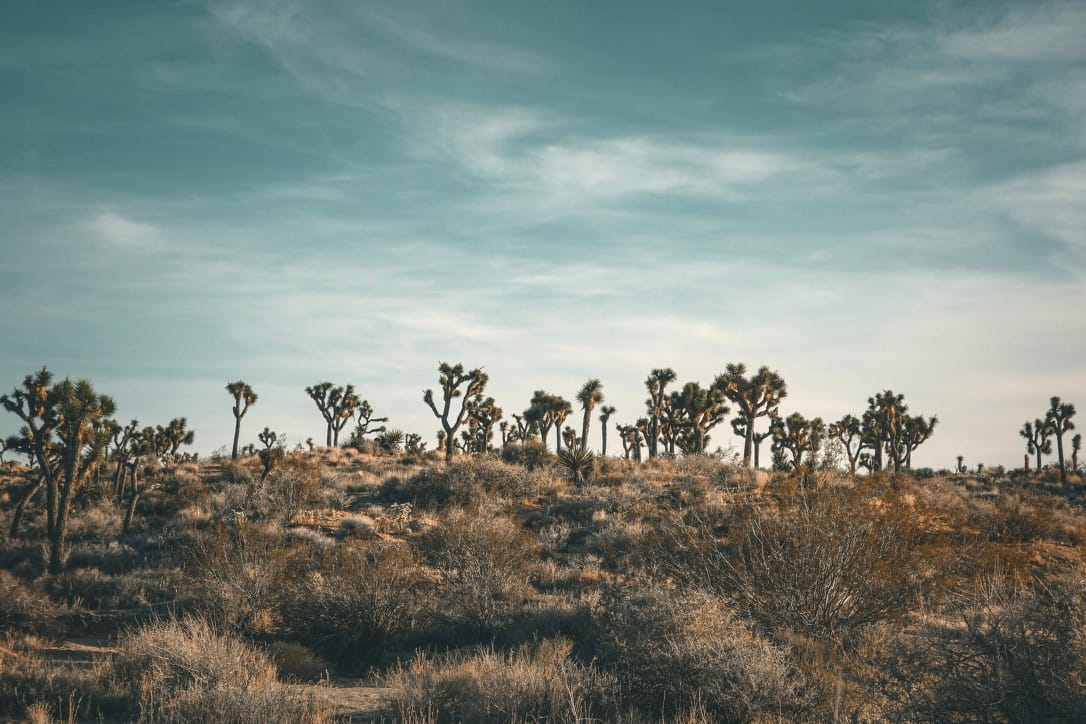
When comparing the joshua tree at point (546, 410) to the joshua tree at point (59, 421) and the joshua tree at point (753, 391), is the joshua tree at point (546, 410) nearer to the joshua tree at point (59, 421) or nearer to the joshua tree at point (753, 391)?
the joshua tree at point (753, 391)

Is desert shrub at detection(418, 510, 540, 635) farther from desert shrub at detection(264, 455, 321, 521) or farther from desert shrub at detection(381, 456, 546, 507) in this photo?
desert shrub at detection(381, 456, 546, 507)

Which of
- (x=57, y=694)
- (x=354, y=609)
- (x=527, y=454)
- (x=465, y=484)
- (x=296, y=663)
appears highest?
(x=527, y=454)

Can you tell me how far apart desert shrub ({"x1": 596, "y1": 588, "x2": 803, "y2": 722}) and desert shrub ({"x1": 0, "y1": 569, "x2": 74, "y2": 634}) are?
531 inches

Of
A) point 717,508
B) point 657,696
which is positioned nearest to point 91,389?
point 717,508

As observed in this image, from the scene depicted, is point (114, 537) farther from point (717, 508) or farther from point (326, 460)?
point (717, 508)

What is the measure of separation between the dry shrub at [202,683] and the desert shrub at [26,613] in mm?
6631

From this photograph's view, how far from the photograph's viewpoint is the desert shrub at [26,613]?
15.8 metres

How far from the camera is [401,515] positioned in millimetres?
27297

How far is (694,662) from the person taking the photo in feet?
28.8

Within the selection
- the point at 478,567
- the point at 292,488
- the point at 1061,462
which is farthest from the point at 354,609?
the point at 1061,462

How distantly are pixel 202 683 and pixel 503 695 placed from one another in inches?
168

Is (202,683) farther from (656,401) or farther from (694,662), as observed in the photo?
(656,401)

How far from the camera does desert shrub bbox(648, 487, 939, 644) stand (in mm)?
11453

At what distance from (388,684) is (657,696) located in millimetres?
4823
